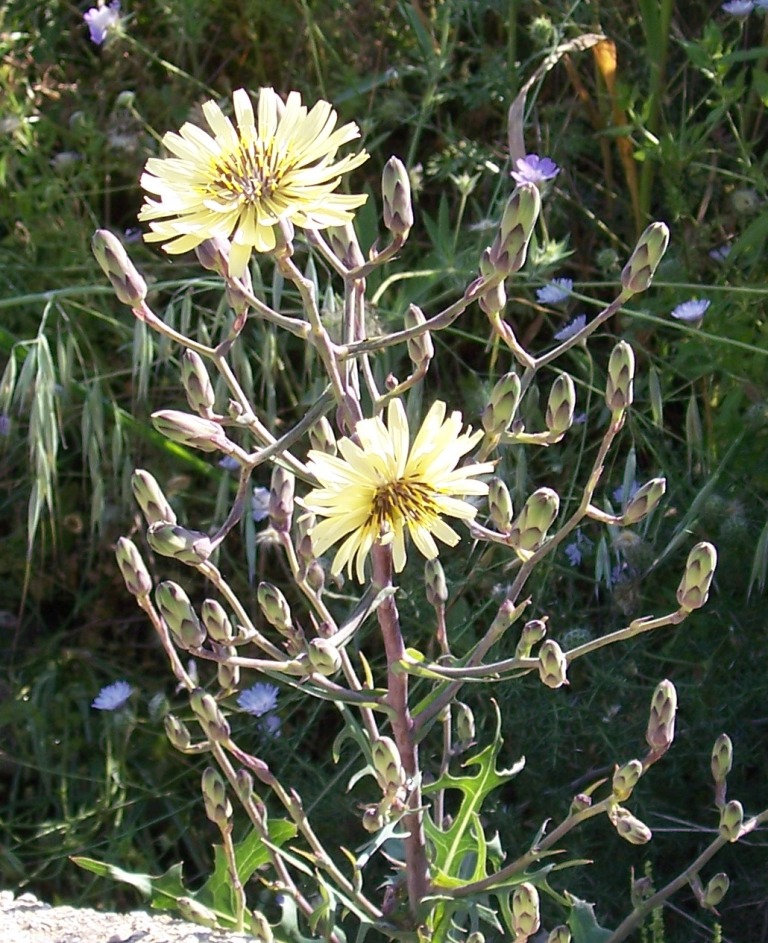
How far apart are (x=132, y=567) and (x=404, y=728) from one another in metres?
0.31

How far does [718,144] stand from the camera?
2146mm

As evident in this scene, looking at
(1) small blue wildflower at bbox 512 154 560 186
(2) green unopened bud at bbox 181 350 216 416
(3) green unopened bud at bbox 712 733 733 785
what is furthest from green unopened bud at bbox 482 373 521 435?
(1) small blue wildflower at bbox 512 154 560 186

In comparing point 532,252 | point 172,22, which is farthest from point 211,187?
point 172,22

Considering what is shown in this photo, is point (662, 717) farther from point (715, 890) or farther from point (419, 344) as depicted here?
point (419, 344)

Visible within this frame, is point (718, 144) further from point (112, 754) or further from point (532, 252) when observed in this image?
point (112, 754)

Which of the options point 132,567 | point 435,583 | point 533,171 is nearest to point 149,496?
point 132,567

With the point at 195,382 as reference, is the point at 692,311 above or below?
below

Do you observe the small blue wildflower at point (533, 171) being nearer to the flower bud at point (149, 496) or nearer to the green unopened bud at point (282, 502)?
the green unopened bud at point (282, 502)

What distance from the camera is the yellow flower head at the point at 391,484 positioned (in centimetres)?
104

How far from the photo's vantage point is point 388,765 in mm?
1158

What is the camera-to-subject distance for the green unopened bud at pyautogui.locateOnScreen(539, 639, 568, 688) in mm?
1116

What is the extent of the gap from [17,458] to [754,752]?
1.37m

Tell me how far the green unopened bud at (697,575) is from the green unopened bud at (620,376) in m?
0.15

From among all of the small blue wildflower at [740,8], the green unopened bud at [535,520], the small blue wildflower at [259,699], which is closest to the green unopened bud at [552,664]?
the green unopened bud at [535,520]
